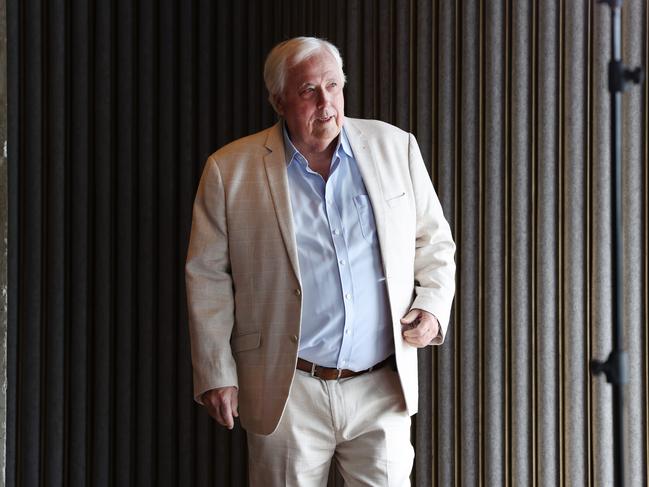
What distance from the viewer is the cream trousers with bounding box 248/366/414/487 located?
7.63 ft

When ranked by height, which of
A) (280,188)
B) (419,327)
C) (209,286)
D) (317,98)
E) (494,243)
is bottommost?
(419,327)

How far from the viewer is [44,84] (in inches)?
120

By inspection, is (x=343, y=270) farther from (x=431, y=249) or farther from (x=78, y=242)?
(x=78, y=242)

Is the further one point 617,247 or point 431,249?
point 431,249

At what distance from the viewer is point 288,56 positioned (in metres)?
2.36

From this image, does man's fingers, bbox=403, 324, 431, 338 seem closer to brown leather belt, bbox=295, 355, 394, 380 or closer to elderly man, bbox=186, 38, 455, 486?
elderly man, bbox=186, 38, 455, 486

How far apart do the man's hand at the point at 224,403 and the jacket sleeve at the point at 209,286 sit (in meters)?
0.03

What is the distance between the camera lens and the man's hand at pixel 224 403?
7.67 ft

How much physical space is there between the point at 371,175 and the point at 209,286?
495 mm

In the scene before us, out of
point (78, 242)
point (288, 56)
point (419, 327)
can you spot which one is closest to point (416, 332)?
point (419, 327)

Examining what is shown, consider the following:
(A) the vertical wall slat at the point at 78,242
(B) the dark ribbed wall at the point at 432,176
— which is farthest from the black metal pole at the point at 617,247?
(A) the vertical wall slat at the point at 78,242

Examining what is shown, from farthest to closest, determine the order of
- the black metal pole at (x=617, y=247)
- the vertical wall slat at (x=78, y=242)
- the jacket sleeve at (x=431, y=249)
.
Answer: the vertical wall slat at (x=78, y=242) → the jacket sleeve at (x=431, y=249) → the black metal pole at (x=617, y=247)

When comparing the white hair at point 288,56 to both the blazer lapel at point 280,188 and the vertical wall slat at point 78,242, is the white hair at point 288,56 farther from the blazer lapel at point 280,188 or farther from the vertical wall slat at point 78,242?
the vertical wall slat at point 78,242

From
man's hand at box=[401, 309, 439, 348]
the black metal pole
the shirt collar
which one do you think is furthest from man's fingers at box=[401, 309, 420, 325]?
the black metal pole
